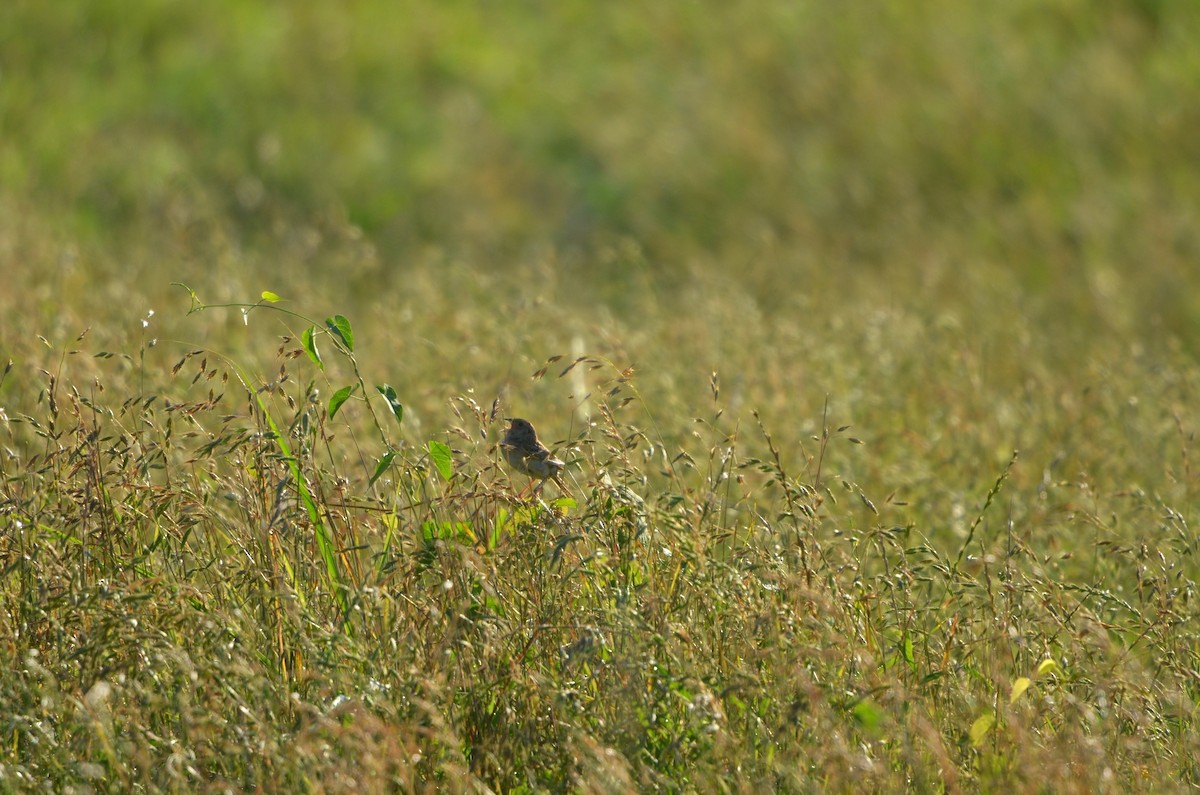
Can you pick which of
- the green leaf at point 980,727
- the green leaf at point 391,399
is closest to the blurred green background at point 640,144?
the green leaf at point 391,399

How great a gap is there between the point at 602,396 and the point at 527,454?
264mm

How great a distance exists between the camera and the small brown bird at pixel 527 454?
3416 millimetres

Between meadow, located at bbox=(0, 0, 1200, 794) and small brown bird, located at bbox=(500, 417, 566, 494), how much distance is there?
0.25 feet

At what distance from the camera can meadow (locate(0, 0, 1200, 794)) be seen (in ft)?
9.15

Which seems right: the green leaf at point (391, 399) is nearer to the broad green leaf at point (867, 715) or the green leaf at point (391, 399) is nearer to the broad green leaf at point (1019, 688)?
the broad green leaf at point (867, 715)

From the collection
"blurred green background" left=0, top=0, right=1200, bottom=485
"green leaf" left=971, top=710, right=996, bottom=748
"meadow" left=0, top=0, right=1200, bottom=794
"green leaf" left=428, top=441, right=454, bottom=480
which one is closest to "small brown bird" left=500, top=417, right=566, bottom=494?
"meadow" left=0, top=0, right=1200, bottom=794

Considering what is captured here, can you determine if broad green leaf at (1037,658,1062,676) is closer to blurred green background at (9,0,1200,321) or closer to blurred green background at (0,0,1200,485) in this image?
blurred green background at (0,0,1200,485)

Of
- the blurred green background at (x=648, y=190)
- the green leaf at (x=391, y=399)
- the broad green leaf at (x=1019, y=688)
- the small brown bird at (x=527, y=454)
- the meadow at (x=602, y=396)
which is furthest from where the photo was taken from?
the blurred green background at (x=648, y=190)

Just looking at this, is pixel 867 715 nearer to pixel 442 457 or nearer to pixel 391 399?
pixel 442 457

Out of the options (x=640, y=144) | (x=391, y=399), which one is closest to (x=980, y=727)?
(x=391, y=399)

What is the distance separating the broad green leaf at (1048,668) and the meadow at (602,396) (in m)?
0.02

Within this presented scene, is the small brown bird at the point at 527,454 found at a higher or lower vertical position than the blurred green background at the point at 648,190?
higher

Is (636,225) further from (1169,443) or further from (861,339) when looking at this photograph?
(1169,443)

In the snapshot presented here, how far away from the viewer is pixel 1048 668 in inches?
121
